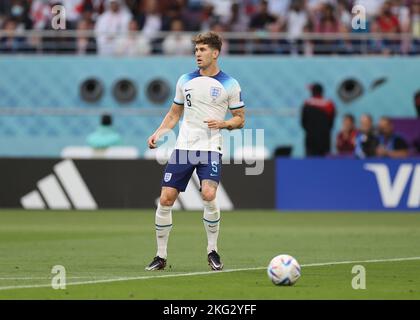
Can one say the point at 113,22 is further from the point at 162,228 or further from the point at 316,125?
the point at 162,228

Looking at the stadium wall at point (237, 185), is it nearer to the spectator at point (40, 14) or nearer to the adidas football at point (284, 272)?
the spectator at point (40, 14)

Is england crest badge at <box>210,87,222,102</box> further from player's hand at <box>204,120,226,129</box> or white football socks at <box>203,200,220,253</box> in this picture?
white football socks at <box>203,200,220,253</box>

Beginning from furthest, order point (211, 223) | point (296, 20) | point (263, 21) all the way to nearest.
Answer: point (263, 21), point (296, 20), point (211, 223)

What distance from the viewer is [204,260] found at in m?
14.8

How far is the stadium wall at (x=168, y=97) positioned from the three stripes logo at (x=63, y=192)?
4931 millimetres

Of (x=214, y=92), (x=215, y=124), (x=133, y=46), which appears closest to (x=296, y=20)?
(x=133, y=46)

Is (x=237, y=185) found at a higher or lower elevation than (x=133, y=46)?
lower

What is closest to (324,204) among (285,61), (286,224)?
(286,224)

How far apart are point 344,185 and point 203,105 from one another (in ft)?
39.1

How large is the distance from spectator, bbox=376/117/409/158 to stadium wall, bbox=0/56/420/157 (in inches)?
168

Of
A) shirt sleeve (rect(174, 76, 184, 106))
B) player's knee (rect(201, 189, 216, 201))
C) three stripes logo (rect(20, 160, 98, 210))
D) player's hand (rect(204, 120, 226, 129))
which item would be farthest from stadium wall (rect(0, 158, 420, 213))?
player's hand (rect(204, 120, 226, 129))

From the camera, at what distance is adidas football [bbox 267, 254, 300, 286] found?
39.0ft

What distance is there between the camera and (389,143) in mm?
25797

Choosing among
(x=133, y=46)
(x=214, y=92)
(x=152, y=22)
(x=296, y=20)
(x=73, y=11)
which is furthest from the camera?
(x=133, y=46)
